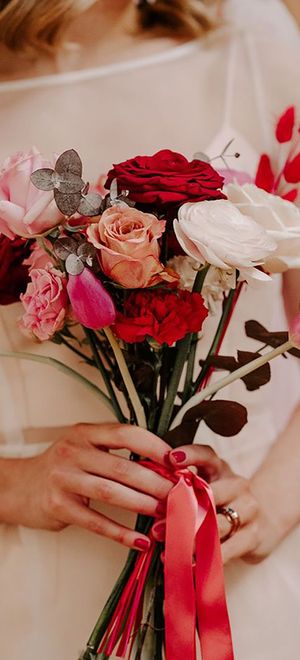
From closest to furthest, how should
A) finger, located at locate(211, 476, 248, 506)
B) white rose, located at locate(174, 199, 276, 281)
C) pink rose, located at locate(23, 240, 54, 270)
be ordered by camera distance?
1. white rose, located at locate(174, 199, 276, 281)
2. pink rose, located at locate(23, 240, 54, 270)
3. finger, located at locate(211, 476, 248, 506)

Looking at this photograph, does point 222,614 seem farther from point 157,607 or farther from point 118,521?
point 118,521

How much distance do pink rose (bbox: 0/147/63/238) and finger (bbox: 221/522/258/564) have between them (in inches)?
18.0

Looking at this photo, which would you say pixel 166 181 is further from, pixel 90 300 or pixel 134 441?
pixel 134 441

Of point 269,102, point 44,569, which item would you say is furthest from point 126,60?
point 44,569

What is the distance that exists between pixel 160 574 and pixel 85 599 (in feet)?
0.58

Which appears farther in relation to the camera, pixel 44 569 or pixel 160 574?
pixel 44 569

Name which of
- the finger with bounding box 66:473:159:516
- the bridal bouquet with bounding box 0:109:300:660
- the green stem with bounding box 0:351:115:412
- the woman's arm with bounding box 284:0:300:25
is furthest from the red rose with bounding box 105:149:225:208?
the woman's arm with bounding box 284:0:300:25

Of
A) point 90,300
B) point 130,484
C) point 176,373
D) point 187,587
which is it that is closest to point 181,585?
point 187,587

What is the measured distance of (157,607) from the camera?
2.89 ft

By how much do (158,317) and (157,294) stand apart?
4 centimetres

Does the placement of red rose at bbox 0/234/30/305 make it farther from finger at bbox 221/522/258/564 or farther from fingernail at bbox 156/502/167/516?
finger at bbox 221/522/258/564

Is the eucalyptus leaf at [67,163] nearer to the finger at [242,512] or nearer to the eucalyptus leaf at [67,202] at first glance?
the eucalyptus leaf at [67,202]

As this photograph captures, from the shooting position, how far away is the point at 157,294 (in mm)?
771

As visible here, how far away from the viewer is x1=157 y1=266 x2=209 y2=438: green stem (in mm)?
795
